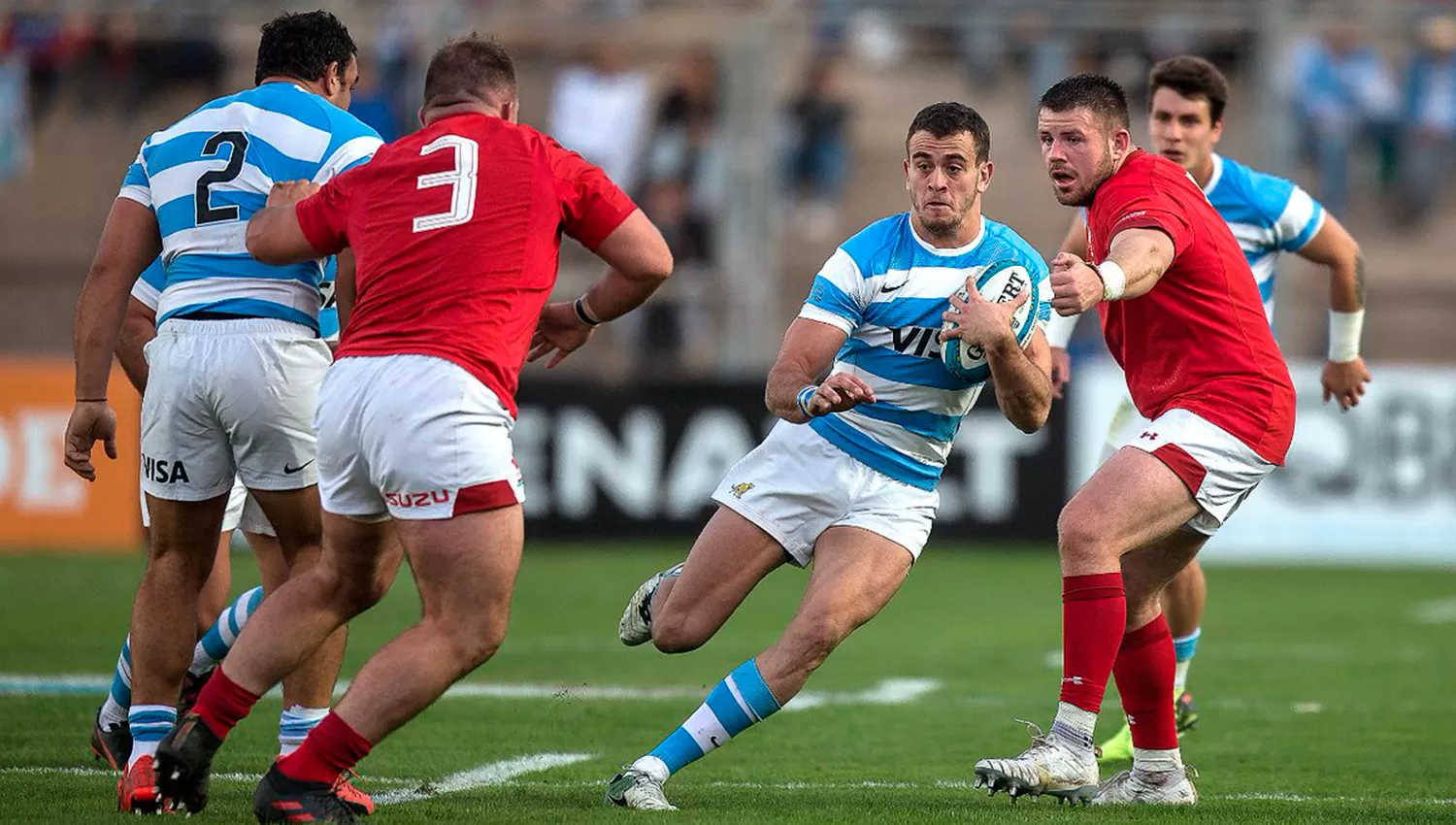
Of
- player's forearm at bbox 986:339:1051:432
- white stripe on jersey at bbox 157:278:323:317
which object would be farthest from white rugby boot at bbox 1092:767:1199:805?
white stripe on jersey at bbox 157:278:323:317

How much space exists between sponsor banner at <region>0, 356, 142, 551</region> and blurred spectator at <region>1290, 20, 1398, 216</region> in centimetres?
1085

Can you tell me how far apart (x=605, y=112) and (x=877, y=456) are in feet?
38.8

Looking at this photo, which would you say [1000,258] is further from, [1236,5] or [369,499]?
[1236,5]

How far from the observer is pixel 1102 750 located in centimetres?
765

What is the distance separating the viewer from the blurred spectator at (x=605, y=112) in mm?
17719

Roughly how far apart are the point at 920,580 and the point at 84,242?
9472mm

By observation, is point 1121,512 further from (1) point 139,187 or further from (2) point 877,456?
(1) point 139,187

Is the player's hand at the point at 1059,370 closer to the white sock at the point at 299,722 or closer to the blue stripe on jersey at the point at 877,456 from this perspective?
the blue stripe on jersey at the point at 877,456

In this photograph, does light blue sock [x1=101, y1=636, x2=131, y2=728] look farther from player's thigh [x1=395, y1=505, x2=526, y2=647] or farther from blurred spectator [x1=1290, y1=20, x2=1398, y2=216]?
blurred spectator [x1=1290, y1=20, x2=1398, y2=216]

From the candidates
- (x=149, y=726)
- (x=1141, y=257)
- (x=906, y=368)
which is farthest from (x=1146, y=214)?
(x=149, y=726)

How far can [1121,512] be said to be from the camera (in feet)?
20.5

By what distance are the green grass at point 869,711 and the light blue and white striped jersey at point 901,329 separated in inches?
47.4

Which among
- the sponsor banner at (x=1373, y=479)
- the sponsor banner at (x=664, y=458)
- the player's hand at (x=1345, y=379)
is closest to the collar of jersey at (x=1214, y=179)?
the player's hand at (x=1345, y=379)

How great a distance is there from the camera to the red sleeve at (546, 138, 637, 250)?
5.61 metres
